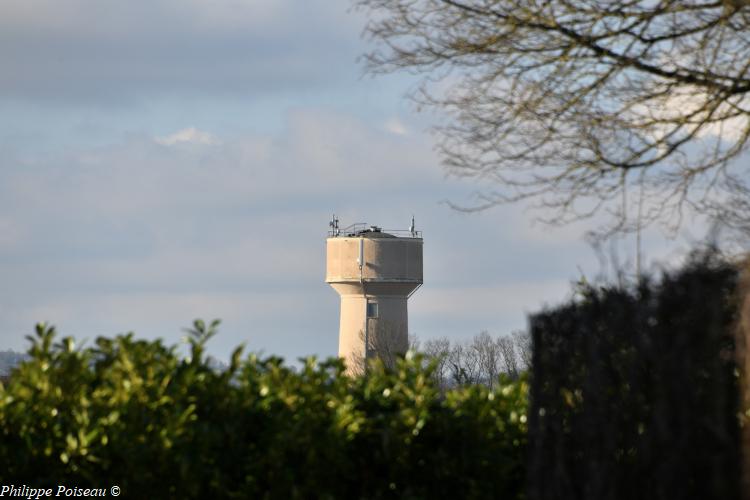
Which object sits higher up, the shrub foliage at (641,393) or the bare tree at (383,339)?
the bare tree at (383,339)

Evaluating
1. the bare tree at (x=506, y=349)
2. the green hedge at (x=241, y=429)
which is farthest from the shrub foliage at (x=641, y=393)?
the bare tree at (x=506, y=349)

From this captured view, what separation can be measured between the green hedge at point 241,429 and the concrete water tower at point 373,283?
4423 cm

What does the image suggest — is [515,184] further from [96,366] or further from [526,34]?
[96,366]

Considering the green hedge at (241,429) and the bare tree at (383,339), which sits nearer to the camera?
the green hedge at (241,429)

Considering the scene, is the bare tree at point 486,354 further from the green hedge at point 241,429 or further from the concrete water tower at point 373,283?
the green hedge at point 241,429

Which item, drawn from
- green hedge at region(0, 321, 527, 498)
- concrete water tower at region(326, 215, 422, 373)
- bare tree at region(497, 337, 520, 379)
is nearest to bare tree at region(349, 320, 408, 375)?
concrete water tower at region(326, 215, 422, 373)

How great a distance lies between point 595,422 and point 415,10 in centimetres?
459

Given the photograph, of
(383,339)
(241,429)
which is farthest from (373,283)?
(241,429)

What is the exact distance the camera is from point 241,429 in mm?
5969

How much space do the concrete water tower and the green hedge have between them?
145 feet

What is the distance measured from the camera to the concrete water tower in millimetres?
51312

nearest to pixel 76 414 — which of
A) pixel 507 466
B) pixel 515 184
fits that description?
pixel 507 466

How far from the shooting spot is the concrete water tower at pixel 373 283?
5131 cm

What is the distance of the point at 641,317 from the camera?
5.00 m
